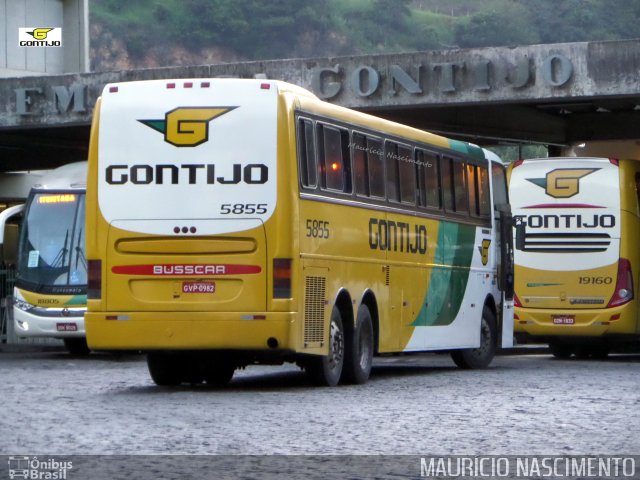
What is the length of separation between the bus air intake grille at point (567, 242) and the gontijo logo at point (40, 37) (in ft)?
87.3

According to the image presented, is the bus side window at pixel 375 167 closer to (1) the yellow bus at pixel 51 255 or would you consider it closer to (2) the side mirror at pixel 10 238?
(1) the yellow bus at pixel 51 255

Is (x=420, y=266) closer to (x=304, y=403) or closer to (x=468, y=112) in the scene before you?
(x=304, y=403)

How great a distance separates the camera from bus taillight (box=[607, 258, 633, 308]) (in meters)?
26.2

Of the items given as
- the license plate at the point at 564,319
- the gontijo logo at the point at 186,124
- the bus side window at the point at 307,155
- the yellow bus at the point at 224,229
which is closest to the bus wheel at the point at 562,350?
the license plate at the point at 564,319

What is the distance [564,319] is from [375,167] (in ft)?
29.0

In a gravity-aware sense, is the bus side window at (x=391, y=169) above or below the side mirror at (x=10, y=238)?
above

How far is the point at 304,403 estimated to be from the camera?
1457cm

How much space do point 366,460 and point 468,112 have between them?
23.8 meters

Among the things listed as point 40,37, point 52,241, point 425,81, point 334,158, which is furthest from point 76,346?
point 40,37

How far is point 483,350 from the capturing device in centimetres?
2292

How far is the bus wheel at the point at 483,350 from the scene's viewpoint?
73.7 feet

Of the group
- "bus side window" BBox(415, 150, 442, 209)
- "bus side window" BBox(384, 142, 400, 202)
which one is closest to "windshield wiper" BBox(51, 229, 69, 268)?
"bus side window" BBox(415, 150, 442, 209)

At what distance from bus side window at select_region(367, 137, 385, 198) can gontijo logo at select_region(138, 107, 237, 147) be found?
2.58m

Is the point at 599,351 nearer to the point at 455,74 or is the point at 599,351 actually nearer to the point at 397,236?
the point at 455,74
